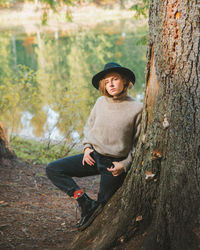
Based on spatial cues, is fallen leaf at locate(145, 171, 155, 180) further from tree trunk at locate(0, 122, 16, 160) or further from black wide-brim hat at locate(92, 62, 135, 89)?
tree trunk at locate(0, 122, 16, 160)

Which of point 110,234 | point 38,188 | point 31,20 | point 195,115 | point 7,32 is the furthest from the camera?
point 31,20

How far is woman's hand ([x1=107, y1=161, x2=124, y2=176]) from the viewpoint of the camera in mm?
2365

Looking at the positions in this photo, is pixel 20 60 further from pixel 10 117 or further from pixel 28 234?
pixel 28 234

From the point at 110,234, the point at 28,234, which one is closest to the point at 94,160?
the point at 110,234

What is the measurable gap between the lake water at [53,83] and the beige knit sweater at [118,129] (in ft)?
7.52

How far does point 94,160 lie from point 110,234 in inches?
25.5

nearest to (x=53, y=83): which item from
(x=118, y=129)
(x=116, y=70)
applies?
(x=116, y=70)

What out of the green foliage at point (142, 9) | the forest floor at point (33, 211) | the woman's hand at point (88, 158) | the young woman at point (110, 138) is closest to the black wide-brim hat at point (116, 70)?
the young woman at point (110, 138)

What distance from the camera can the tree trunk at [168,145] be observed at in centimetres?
185

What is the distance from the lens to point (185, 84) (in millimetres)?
1868

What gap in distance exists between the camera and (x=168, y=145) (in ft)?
6.46

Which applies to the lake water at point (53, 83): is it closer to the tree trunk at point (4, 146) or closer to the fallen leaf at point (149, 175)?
the tree trunk at point (4, 146)

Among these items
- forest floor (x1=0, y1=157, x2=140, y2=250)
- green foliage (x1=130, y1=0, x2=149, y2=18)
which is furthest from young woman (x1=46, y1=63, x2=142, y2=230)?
green foliage (x1=130, y1=0, x2=149, y2=18)

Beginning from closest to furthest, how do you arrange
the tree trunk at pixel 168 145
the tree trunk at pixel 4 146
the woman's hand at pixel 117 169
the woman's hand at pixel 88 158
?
the tree trunk at pixel 168 145, the woman's hand at pixel 117 169, the woman's hand at pixel 88 158, the tree trunk at pixel 4 146
